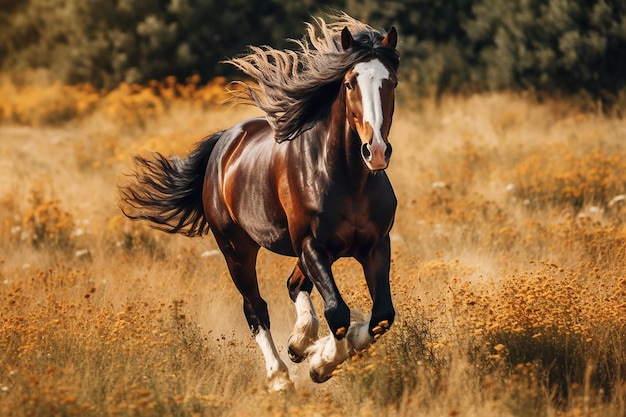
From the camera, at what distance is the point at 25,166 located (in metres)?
15.3

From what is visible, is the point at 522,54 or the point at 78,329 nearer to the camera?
the point at 78,329

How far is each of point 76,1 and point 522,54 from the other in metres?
11.4

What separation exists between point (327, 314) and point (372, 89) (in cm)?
128

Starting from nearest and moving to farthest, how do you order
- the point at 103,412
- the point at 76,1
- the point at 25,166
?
the point at 103,412
the point at 25,166
the point at 76,1

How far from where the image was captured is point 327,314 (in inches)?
230

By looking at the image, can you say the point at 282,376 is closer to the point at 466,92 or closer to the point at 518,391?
the point at 518,391

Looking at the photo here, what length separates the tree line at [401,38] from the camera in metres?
18.8

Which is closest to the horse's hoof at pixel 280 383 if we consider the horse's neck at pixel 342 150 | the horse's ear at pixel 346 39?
the horse's neck at pixel 342 150

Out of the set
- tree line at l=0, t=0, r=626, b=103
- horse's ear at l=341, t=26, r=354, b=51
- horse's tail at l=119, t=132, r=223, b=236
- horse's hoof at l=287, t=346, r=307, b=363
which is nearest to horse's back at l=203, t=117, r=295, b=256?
horse's tail at l=119, t=132, r=223, b=236

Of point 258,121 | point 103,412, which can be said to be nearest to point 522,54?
point 258,121

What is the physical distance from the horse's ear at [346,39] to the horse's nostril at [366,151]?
709 millimetres

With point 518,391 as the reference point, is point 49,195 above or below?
below

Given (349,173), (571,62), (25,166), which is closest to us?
(349,173)

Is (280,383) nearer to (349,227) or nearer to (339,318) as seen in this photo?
(339,318)
